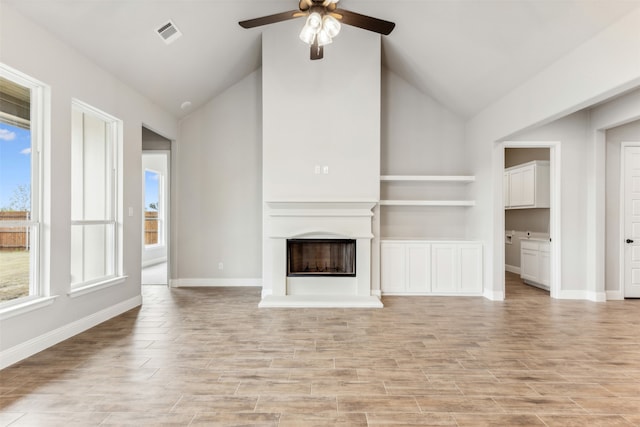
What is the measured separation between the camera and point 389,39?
496 cm

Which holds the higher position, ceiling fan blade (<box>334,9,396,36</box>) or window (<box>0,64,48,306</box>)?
ceiling fan blade (<box>334,9,396,36</box>)

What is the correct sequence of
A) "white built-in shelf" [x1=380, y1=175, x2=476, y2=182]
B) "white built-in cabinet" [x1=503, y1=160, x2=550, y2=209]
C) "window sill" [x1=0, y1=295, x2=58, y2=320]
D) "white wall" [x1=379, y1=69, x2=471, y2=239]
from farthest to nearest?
"white built-in cabinet" [x1=503, y1=160, x2=550, y2=209]
"white wall" [x1=379, y1=69, x2=471, y2=239]
"white built-in shelf" [x1=380, y1=175, x2=476, y2=182]
"window sill" [x1=0, y1=295, x2=58, y2=320]

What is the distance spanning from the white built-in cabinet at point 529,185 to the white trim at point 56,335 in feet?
19.9

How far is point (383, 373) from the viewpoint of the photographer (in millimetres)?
2662

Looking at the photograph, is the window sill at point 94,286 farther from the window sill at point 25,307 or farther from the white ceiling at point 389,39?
the white ceiling at point 389,39

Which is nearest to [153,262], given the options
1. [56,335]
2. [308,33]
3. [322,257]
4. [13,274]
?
[322,257]

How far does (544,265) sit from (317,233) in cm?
374

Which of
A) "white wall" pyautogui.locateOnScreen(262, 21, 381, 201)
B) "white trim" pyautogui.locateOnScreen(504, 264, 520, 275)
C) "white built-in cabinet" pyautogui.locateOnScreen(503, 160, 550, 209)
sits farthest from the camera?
A: "white trim" pyautogui.locateOnScreen(504, 264, 520, 275)

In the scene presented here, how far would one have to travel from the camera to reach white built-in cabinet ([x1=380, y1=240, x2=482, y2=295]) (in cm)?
532

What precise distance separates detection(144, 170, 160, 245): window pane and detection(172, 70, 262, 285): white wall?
11.4 ft

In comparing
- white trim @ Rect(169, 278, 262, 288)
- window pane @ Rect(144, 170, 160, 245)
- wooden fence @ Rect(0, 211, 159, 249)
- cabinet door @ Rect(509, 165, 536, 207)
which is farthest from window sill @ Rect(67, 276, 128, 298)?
cabinet door @ Rect(509, 165, 536, 207)

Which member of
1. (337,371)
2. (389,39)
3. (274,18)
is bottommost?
(337,371)

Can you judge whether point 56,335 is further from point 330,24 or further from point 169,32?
point 330,24

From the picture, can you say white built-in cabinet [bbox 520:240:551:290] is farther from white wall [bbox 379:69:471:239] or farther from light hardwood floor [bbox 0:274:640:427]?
light hardwood floor [bbox 0:274:640:427]
